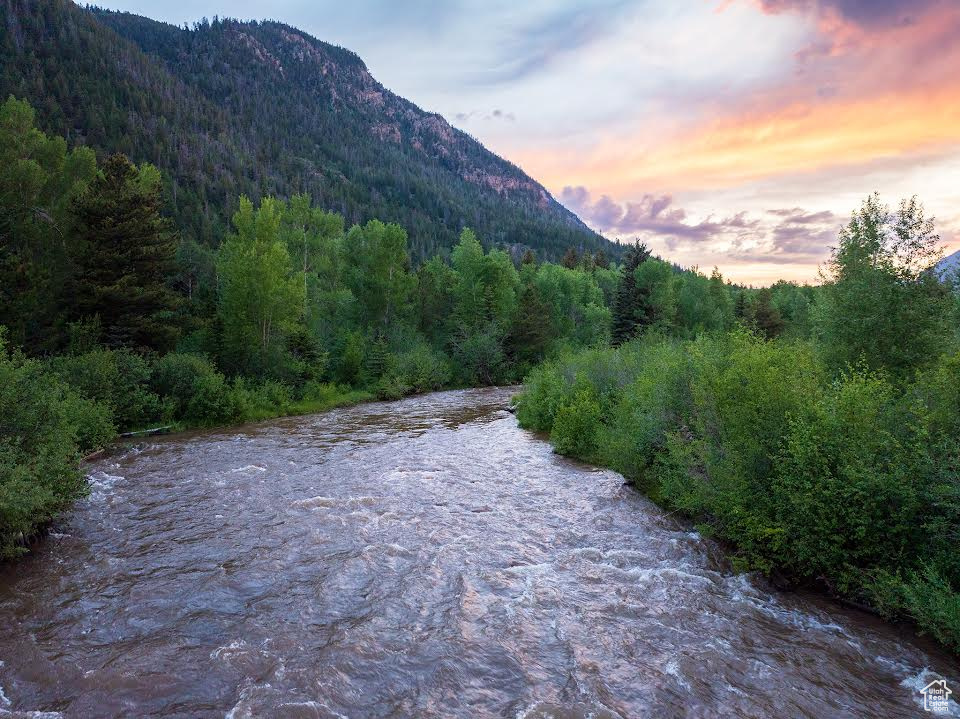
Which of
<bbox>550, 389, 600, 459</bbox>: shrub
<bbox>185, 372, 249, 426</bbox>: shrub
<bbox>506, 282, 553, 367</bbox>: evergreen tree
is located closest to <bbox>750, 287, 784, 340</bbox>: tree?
<bbox>506, 282, 553, 367</bbox>: evergreen tree

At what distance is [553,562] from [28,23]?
7042 inches

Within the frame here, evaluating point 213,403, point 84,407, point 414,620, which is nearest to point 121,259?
point 213,403

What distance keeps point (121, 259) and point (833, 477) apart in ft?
103

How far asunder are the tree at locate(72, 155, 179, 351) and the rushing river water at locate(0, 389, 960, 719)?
52.2 feet

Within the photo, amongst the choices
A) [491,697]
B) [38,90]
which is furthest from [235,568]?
[38,90]

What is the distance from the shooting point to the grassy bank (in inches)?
306

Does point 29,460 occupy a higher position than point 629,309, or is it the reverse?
point 629,309

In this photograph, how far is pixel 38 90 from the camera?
10412cm

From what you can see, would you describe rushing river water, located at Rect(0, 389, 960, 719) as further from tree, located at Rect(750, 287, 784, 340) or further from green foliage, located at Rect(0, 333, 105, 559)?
tree, located at Rect(750, 287, 784, 340)

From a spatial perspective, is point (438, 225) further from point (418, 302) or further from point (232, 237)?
point (232, 237)

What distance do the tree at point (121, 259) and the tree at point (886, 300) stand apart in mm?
30389

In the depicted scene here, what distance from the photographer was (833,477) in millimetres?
8844

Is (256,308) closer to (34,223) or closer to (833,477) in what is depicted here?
(34,223)

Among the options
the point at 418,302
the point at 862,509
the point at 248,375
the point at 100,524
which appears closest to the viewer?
the point at 862,509
